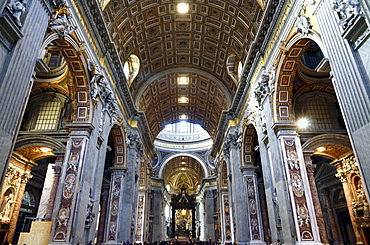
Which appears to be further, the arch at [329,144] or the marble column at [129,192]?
the marble column at [129,192]

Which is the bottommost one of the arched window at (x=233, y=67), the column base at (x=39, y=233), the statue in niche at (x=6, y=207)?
the column base at (x=39, y=233)

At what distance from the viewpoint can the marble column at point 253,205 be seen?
15047 millimetres

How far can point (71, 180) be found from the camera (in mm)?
10141

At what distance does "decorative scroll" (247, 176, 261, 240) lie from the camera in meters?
15.1

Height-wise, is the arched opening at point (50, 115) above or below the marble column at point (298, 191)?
above

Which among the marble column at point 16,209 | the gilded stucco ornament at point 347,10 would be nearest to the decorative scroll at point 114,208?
the marble column at point 16,209

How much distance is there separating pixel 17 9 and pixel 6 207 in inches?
480

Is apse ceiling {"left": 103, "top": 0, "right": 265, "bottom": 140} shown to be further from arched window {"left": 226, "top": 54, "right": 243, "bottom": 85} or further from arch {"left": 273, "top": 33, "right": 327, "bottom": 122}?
arch {"left": 273, "top": 33, "right": 327, "bottom": 122}

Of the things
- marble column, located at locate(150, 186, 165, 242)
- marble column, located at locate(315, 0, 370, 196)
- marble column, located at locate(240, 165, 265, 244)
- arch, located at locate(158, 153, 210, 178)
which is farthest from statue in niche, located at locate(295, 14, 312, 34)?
arch, located at locate(158, 153, 210, 178)

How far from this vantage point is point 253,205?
Answer: 51.9ft

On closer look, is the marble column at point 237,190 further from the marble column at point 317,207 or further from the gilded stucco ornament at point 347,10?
the gilded stucco ornament at point 347,10

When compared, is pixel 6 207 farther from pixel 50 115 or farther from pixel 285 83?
pixel 285 83

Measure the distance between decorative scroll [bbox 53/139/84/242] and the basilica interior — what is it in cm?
4

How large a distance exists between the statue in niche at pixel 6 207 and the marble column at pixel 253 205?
13348 mm
